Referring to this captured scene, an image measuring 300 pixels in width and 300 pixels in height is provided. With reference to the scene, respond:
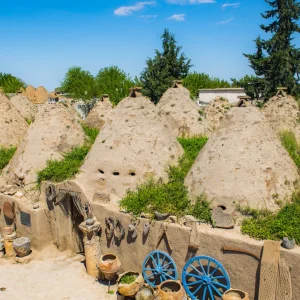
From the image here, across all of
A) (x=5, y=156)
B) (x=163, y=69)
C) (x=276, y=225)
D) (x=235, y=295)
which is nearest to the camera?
(x=235, y=295)

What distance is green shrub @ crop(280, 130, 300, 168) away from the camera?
10219 millimetres

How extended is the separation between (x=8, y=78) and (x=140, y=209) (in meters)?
46.1

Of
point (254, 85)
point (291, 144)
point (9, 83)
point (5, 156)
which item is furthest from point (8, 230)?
point (9, 83)

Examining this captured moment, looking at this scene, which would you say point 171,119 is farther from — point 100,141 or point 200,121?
point 100,141

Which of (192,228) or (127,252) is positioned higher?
(192,228)

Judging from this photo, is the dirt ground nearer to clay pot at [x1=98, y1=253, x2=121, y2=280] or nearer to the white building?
clay pot at [x1=98, y1=253, x2=121, y2=280]

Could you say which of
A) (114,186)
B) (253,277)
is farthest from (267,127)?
(114,186)

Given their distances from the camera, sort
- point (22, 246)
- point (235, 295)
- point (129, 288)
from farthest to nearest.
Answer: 1. point (22, 246)
2. point (129, 288)
3. point (235, 295)

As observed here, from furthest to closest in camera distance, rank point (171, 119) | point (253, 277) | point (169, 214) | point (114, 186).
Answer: point (171, 119), point (114, 186), point (169, 214), point (253, 277)

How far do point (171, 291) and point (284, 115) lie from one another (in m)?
7.85

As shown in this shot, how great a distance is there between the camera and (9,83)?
153ft

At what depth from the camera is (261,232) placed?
23.2 feet

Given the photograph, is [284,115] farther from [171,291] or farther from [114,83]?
[114,83]

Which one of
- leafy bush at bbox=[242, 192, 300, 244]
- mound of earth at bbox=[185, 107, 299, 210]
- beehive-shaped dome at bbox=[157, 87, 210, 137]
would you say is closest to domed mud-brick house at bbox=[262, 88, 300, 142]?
beehive-shaped dome at bbox=[157, 87, 210, 137]
